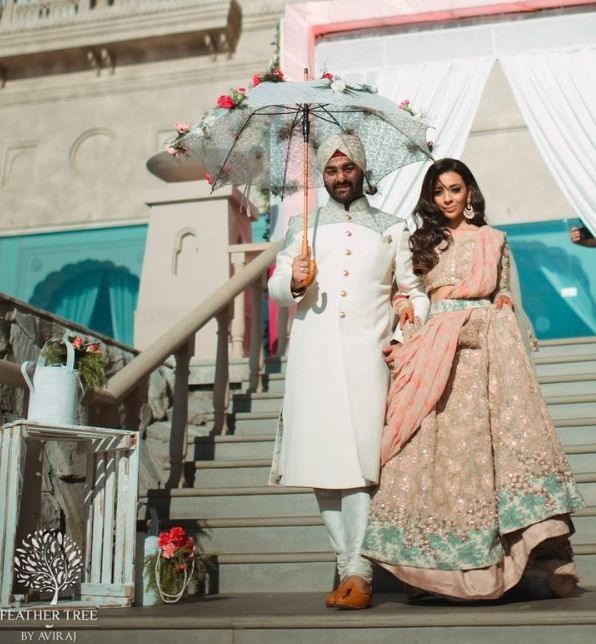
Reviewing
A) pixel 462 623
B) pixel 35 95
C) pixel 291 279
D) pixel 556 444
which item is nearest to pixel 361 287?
pixel 291 279

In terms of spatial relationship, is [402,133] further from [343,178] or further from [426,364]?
[426,364]

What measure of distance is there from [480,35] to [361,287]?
5.43 meters

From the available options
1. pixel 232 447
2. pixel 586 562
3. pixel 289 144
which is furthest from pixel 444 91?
pixel 586 562

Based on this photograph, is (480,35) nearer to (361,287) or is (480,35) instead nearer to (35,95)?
(361,287)

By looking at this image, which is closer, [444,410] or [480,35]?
[444,410]

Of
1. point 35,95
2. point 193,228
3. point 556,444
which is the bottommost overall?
point 556,444

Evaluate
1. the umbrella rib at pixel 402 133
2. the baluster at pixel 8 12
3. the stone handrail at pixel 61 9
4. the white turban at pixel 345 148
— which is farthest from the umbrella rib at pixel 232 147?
the baluster at pixel 8 12

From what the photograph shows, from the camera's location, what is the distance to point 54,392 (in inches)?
122

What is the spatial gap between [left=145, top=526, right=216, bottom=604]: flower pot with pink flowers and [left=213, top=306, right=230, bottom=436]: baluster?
62.7 inches

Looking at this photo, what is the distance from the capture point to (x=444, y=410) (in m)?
3.02

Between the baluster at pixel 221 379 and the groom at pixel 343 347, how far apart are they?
5.97 ft

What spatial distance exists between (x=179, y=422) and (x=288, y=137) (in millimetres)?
1718

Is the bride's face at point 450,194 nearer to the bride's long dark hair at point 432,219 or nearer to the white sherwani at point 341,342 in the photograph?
the bride's long dark hair at point 432,219

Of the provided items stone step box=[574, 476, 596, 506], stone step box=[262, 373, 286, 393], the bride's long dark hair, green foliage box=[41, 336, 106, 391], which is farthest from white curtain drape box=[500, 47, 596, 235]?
green foliage box=[41, 336, 106, 391]
